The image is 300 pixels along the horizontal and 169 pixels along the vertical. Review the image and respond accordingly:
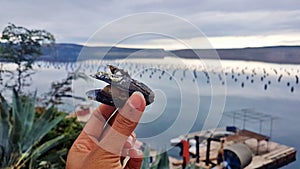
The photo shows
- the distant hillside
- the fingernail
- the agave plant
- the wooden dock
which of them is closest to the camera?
the fingernail

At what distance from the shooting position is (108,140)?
1.07 ft

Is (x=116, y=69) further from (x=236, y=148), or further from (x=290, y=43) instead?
(x=236, y=148)

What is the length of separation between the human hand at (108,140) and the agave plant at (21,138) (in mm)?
785

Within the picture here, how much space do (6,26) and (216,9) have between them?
76cm

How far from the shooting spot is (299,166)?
3.50 ft

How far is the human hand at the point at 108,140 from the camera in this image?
31 cm

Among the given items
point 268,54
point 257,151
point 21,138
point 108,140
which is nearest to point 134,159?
point 108,140

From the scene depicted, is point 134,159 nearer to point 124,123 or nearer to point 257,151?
point 124,123

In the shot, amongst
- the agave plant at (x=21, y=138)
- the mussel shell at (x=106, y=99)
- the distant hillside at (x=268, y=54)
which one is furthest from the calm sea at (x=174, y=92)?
the agave plant at (x=21, y=138)

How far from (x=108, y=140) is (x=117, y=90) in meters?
0.05

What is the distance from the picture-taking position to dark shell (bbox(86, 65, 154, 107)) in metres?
0.32

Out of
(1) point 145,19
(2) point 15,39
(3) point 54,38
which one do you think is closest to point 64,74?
(3) point 54,38

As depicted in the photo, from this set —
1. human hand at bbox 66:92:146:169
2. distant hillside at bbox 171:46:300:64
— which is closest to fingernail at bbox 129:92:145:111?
human hand at bbox 66:92:146:169

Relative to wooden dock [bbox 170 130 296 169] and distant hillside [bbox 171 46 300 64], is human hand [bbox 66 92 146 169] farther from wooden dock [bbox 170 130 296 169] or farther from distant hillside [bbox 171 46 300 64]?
wooden dock [bbox 170 130 296 169]
